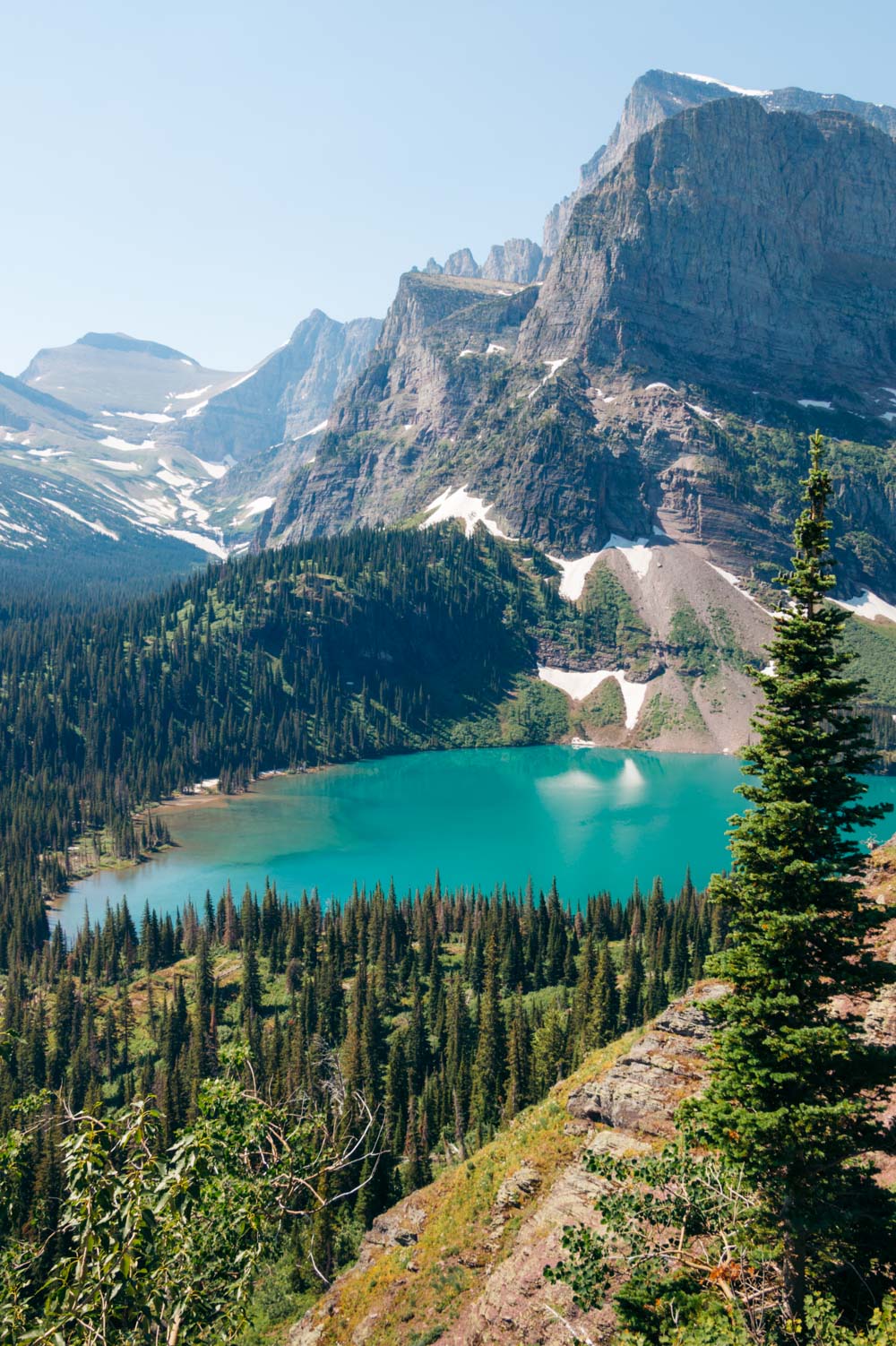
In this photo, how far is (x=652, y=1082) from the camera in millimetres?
33781

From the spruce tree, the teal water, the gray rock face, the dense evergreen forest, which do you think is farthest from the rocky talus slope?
the teal water

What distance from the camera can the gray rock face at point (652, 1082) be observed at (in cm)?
3256

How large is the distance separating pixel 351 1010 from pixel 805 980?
262ft

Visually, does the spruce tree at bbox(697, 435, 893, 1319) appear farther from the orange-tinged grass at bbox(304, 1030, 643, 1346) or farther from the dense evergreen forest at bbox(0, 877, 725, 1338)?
the dense evergreen forest at bbox(0, 877, 725, 1338)

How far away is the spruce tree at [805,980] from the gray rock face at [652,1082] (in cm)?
1027

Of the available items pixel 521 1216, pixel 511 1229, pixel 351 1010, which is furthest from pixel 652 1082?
pixel 351 1010

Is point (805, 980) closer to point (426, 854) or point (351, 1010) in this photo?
point (351, 1010)

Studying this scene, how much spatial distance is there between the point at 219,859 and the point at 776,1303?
522 ft

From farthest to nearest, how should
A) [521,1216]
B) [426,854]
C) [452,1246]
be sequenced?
[426,854]
[452,1246]
[521,1216]

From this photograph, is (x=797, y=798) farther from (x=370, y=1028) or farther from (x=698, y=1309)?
(x=370, y=1028)

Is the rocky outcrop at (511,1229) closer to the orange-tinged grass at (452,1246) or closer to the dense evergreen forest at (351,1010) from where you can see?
the orange-tinged grass at (452,1246)

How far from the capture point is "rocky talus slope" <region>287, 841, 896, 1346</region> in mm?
27016

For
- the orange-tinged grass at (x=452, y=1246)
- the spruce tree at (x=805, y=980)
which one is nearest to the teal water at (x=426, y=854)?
the orange-tinged grass at (x=452, y=1246)

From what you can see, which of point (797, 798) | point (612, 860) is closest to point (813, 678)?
point (797, 798)
